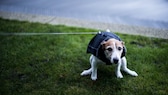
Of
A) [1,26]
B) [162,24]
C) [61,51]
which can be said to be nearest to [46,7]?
[1,26]

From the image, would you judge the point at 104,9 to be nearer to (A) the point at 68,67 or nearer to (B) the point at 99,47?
(A) the point at 68,67

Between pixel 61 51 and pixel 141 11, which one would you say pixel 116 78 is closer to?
pixel 61 51

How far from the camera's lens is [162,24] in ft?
19.1

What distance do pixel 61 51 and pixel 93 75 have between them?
116 cm

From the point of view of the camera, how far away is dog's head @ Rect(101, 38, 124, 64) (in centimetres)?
329

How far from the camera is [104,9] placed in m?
6.80

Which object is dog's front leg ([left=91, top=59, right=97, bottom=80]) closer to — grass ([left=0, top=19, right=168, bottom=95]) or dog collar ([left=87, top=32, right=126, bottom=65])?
grass ([left=0, top=19, right=168, bottom=95])

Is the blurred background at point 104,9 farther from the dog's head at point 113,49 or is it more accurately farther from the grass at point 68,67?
the dog's head at point 113,49

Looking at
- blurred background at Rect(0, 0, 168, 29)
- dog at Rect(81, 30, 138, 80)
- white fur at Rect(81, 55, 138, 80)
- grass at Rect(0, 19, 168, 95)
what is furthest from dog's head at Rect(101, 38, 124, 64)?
blurred background at Rect(0, 0, 168, 29)

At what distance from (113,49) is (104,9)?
366 centimetres

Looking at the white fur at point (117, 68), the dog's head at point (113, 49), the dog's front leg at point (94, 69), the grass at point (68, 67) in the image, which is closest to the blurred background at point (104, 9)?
the grass at point (68, 67)

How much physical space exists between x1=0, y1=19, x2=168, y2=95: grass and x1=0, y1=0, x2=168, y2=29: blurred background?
2.97 feet


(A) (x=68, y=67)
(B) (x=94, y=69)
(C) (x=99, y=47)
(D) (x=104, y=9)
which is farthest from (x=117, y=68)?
(D) (x=104, y=9)

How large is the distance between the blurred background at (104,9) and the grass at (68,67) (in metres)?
0.91
